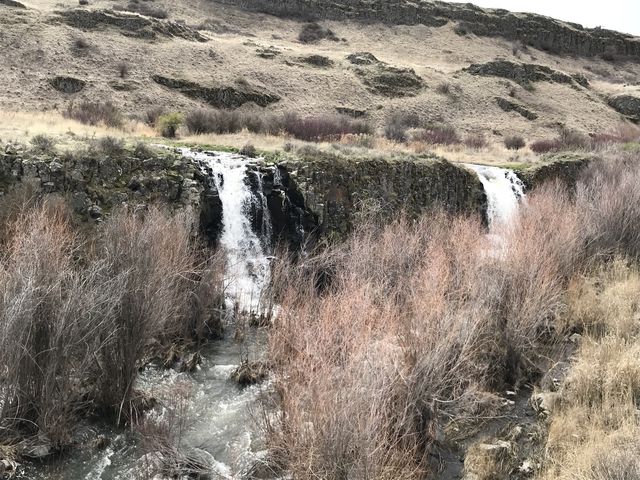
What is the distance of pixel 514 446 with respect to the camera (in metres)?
6.96

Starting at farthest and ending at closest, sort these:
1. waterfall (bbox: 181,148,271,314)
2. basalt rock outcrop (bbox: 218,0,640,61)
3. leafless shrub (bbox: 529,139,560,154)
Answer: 1. basalt rock outcrop (bbox: 218,0,640,61)
2. leafless shrub (bbox: 529,139,560,154)
3. waterfall (bbox: 181,148,271,314)

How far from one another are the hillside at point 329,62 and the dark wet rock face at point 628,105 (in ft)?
0.45

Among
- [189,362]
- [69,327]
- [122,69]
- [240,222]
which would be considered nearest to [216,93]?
[122,69]

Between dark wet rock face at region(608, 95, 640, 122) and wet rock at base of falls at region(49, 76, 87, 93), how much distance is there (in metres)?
49.1

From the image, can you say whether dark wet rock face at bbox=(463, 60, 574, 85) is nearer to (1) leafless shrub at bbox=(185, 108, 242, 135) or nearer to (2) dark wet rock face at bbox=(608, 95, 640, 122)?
(2) dark wet rock face at bbox=(608, 95, 640, 122)

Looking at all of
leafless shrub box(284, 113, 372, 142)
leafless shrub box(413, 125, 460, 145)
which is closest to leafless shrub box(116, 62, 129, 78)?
leafless shrub box(284, 113, 372, 142)

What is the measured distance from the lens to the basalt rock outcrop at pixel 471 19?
6378 centimetres

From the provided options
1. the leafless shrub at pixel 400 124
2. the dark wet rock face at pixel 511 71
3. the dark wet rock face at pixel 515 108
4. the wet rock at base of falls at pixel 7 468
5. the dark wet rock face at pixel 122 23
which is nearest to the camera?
the wet rock at base of falls at pixel 7 468

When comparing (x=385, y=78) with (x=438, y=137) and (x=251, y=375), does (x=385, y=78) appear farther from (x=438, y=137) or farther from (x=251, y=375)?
(x=251, y=375)

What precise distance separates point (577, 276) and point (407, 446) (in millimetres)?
7280

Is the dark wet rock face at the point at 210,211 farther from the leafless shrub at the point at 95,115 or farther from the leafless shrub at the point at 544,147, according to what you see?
the leafless shrub at the point at 544,147

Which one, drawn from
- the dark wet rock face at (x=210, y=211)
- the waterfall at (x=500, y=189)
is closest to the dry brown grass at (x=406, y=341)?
the dark wet rock face at (x=210, y=211)

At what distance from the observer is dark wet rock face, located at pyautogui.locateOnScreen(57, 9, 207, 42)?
133 ft

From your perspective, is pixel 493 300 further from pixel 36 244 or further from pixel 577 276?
pixel 36 244
